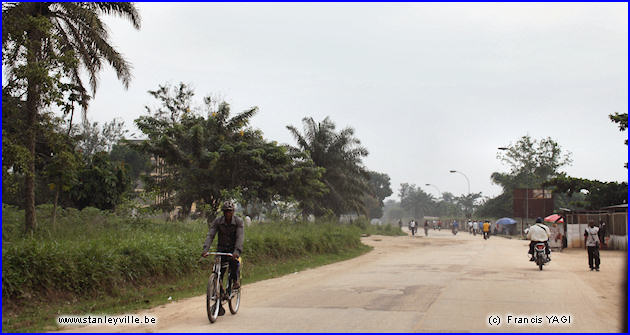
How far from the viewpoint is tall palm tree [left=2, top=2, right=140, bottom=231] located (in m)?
13.4

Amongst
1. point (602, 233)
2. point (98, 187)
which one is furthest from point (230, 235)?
point (602, 233)

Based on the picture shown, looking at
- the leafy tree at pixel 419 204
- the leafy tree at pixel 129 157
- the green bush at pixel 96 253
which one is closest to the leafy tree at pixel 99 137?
the leafy tree at pixel 129 157

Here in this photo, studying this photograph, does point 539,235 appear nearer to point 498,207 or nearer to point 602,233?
point 602,233

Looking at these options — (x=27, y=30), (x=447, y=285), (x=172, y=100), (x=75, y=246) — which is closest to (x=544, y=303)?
(x=447, y=285)

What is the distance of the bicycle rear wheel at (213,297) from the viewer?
26.1 ft

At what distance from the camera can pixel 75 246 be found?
11203mm

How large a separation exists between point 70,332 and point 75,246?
3748 mm

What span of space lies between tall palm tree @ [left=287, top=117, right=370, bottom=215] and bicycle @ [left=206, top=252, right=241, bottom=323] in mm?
35817

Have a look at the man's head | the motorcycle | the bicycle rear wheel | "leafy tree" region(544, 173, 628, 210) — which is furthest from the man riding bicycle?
"leafy tree" region(544, 173, 628, 210)

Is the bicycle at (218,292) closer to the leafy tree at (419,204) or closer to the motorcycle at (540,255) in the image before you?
the motorcycle at (540,255)

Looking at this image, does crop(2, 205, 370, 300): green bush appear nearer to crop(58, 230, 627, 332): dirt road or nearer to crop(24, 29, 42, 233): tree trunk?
crop(24, 29, 42, 233): tree trunk

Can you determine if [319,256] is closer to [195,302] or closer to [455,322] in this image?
[195,302]

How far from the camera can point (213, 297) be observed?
809 cm

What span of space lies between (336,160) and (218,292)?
38209 mm
